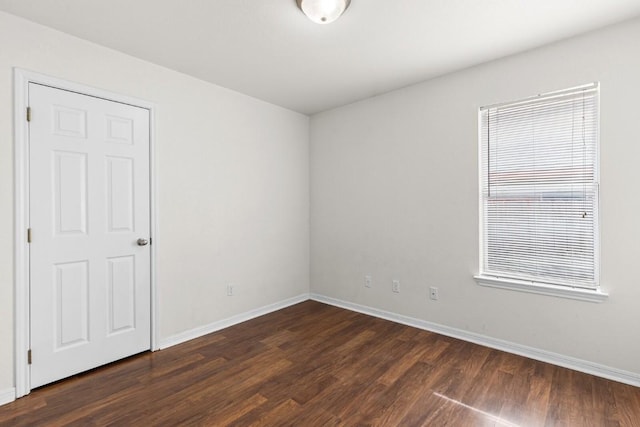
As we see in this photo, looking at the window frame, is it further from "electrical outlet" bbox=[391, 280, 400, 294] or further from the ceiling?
"electrical outlet" bbox=[391, 280, 400, 294]

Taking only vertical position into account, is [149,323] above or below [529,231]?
below

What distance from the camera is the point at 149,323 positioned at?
283cm

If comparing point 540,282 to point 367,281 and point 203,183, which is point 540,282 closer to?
point 367,281

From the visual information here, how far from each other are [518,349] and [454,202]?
1397mm

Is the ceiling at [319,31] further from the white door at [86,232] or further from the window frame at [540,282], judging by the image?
the white door at [86,232]

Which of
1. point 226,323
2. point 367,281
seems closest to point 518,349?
point 367,281

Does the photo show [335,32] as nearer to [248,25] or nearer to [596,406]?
[248,25]

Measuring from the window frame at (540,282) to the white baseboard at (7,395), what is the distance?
368 cm

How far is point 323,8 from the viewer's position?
1.98m

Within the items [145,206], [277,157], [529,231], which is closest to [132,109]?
[145,206]

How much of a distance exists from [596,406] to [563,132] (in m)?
1.98

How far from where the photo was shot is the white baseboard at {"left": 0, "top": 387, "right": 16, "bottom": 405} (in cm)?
206

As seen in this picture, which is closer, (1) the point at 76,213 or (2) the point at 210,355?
(1) the point at 76,213

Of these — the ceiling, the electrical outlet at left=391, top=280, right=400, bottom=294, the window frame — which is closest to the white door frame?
the ceiling
